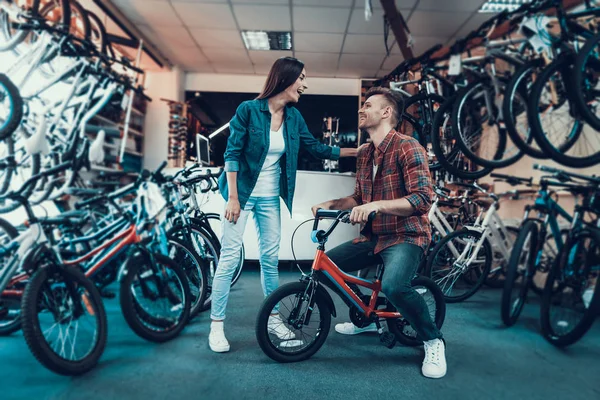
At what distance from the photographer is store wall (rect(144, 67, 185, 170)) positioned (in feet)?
4.44

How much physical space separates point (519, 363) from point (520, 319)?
69 centimetres

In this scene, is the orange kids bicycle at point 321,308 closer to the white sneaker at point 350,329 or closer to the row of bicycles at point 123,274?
the white sneaker at point 350,329

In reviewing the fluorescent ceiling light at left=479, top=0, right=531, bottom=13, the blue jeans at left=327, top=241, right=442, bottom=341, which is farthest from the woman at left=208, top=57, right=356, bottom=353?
the fluorescent ceiling light at left=479, top=0, right=531, bottom=13

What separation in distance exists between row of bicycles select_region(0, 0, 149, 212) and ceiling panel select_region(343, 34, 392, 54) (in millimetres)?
1482

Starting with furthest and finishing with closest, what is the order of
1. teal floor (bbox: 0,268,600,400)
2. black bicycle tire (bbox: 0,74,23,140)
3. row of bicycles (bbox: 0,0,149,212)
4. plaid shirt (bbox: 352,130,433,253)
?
row of bicycles (bbox: 0,0,149,212), black bicycle tire (bbox: 0,74,23,140), plaid shirt (bbox: 352,130,433,253), teal floor (bbox: 0,268,600,400)

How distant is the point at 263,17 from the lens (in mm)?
1637

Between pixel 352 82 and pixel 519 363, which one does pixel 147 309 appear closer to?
pixel 352 82

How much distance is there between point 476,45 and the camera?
1428mm

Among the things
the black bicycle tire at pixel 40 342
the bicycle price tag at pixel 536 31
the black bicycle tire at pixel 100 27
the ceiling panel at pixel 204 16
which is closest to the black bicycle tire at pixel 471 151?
the bicycle price tag at pixel 536 31

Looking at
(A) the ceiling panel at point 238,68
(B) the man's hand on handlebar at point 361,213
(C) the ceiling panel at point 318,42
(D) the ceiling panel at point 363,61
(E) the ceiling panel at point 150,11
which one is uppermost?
(E) the ceiling panel at point 150,11

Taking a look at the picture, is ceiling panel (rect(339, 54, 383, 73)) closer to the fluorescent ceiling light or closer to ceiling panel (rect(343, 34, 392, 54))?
ceiling panel (rect(343, 34, 392, 54))

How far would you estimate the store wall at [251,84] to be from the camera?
117 cm

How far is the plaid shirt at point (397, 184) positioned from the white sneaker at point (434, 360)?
388 mm

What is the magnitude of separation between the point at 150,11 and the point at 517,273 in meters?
2.33
